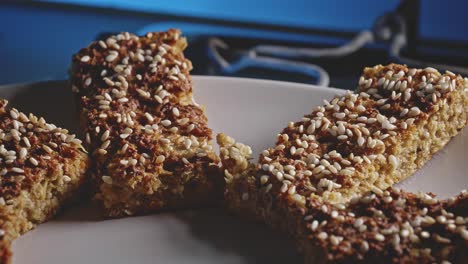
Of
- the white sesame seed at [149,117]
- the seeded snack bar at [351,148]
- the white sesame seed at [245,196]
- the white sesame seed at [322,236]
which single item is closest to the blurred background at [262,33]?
the seeded snack bar at [351,148]

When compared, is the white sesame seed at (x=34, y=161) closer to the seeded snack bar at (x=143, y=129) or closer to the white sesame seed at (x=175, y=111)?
the seeded snack bar at (x=143, y=129)

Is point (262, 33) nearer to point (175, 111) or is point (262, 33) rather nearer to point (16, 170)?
point (175, 111)

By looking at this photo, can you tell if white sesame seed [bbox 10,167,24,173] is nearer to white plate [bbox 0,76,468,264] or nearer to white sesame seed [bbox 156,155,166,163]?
white plate [bbox 0,76,468,264]

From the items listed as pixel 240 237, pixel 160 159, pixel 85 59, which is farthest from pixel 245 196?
pixel 85 59

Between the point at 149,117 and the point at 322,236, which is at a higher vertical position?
the point at 149,117

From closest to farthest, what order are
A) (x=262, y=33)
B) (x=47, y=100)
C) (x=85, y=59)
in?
Answer: (x=85, y=59) < (x=47, y=100) < (x=262, y=33)

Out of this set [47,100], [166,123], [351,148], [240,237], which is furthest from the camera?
[47,100]
